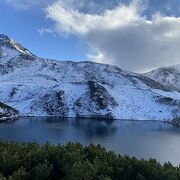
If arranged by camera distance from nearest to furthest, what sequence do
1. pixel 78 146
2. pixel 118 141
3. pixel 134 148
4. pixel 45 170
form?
pixel 45 170
pixel 78 146
pixel 134 148
pixel 118 141

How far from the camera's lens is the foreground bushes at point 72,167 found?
4000cm

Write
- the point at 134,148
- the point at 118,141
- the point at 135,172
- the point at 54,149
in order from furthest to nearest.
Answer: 1. the point at 118,141
2. the point at 134,148
3. the point at 54,149
4. the point at 135,172

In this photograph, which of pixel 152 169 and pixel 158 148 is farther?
pixel 158 148

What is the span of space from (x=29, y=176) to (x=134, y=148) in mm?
76396

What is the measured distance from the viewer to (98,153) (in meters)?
50.0

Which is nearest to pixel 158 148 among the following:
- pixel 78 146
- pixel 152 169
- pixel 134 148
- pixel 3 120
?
pixel 134 148

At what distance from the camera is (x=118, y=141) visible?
5133 inches

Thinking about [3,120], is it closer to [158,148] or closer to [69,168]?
[158,148]

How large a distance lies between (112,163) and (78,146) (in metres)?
7.80

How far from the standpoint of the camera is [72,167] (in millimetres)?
39938

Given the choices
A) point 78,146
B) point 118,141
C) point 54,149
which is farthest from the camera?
point 118,141

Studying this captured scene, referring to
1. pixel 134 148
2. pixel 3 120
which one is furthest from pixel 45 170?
pixel 3 120

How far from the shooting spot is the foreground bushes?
131 ft

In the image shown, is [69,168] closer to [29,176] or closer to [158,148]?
[29,176]
